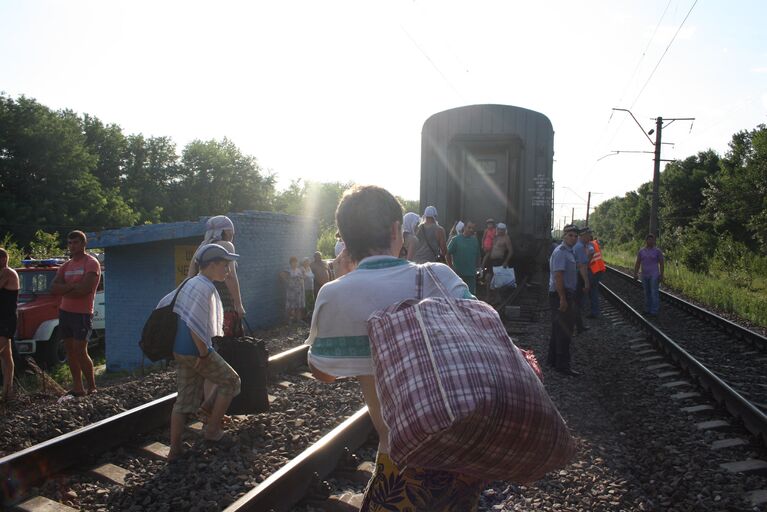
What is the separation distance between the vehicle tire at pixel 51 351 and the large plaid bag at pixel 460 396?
12.2 meters

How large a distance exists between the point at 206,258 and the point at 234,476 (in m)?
1.53

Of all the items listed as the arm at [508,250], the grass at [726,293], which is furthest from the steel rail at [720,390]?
the grass at [726,293]

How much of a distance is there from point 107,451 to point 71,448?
35 cm

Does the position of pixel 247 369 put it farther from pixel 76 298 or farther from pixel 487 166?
pixel 487 166

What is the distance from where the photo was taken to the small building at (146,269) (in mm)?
11273

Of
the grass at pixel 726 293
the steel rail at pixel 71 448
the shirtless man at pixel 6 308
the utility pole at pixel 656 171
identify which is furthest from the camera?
the utility pole at pixel 656 171

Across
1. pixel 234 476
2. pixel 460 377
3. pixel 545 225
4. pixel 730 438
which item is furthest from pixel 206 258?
pixel 545 225

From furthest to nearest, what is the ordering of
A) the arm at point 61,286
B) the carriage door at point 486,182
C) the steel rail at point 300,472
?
1. the carriage door at point 486,182
2. the arm at point 61,286
3. the steel rail at point 300,472

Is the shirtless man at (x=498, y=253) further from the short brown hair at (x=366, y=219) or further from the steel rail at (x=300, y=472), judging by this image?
the short brown hair at (x=366, y=219)

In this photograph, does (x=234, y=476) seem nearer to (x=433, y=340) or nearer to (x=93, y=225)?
(x=433, y=340)

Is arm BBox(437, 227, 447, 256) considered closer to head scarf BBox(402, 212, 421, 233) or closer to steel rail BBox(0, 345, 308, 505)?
head scarf BBox(402, 212, 421, 233)

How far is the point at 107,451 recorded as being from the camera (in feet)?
14.9

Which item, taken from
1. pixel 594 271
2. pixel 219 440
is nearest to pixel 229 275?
pixel 219 440

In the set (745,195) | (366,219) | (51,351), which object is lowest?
(51,351)
